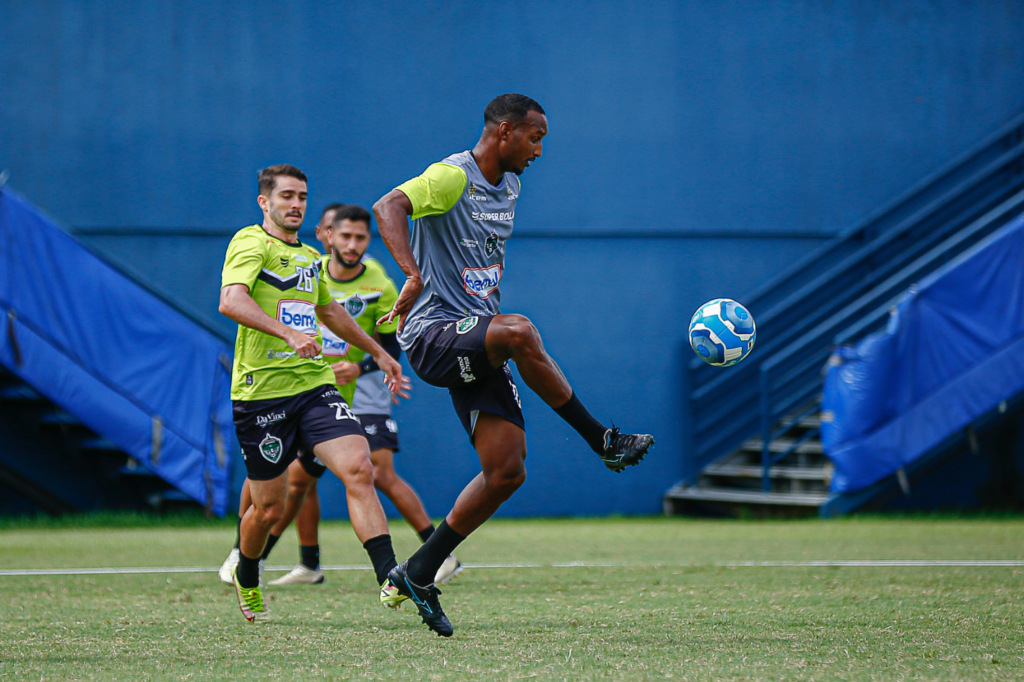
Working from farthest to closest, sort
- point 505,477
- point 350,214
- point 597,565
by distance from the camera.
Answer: point 597,565, point 350,214, point 505,477

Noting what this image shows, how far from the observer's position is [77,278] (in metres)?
10.9

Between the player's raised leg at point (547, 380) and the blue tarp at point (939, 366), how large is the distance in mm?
6995

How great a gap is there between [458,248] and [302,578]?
9.15 feet

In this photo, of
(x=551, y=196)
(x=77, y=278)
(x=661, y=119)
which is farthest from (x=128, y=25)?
(x=661, y=119)

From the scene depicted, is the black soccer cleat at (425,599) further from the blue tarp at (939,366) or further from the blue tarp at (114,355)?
the blue tarp at (939,366)

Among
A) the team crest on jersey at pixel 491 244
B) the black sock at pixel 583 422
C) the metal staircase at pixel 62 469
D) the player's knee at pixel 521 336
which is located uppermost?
the team crest on jersey at pixel 491 244

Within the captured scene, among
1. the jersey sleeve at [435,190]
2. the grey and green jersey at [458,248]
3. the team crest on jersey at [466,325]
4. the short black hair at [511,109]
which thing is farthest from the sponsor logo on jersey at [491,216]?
the team crest on jersey at [466,325]

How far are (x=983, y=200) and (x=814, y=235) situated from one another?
7.39 feet

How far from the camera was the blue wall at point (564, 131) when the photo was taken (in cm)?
1233

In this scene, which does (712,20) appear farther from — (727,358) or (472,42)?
(727,358)

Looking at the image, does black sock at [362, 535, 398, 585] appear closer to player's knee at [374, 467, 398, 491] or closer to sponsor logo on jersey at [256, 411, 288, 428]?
sponsor logo on jersey at [256, 411, 288, 428]

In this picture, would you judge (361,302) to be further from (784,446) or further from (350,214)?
(784,446)

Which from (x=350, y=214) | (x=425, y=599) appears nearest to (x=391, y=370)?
(x=425, y=599)

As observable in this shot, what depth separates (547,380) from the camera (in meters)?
4.25
